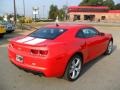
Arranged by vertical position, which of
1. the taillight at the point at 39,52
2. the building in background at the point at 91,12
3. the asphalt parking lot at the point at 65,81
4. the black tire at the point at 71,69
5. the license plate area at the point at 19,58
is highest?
the building in background at the point at 91,12

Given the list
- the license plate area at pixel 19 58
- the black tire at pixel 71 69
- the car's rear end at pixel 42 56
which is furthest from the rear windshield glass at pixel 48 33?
the license plate area at pixel 19 58

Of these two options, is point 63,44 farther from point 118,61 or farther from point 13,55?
point 118,61

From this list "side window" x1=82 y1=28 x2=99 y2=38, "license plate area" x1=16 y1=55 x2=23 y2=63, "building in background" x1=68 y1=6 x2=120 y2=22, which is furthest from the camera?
"building in background" x1=68 y1=6 x2=120 y2=22

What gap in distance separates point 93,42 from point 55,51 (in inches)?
78.6

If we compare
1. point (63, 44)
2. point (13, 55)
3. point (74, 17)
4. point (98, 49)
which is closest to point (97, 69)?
point (98, 49)

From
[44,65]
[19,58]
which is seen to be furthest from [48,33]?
[44,65]

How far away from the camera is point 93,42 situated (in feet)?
22.3

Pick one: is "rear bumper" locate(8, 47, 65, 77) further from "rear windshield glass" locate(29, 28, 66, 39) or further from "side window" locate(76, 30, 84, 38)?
"side window" locate(76, 30, 84, 38)

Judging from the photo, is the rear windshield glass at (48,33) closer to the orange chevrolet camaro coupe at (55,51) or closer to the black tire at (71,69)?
the orange chevrolet camaro coupe at (55,51)

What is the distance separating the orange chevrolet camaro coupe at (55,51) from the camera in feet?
16.8

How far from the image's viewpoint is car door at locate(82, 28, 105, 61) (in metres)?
6.58

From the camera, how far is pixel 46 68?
5055 mm

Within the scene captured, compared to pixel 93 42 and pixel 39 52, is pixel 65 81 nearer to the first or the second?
pixel 39 52

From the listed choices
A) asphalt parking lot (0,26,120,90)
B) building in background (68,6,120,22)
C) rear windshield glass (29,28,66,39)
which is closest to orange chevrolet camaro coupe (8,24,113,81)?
rear windshield glass (29,28,66,39)
